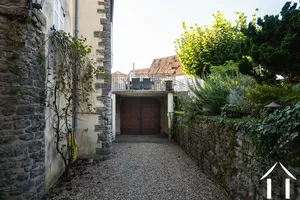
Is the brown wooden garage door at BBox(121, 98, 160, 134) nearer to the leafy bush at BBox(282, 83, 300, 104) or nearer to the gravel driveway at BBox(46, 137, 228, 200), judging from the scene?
the gravel driveway at BBox(46, 137, 228, 200)

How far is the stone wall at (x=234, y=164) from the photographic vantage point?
2.26 metres

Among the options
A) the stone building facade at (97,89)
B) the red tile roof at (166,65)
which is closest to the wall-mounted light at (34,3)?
the stone building facade at (97,89)

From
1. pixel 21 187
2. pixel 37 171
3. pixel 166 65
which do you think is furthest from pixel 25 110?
pixel 166 65

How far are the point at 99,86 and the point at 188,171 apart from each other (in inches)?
141

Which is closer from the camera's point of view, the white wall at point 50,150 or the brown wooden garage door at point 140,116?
the white wall at point 50,150

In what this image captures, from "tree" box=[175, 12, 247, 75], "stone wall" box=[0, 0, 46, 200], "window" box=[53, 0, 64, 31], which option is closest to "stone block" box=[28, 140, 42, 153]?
"stone wall" box=[0, 0, 46, 200]

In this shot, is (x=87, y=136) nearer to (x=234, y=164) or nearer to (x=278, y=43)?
(x=234, y=164)

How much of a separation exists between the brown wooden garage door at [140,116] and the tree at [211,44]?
11.3 feet

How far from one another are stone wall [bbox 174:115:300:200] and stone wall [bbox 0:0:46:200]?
10.5 feet

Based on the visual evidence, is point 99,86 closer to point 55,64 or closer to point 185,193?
point 55,64

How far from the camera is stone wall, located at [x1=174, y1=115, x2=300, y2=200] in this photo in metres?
2.26

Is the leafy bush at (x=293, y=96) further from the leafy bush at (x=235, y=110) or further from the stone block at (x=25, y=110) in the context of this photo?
the stone block at (x=25, y=110)

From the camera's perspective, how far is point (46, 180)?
3949 millimetres

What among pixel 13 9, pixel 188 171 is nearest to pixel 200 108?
pixel 188 171
